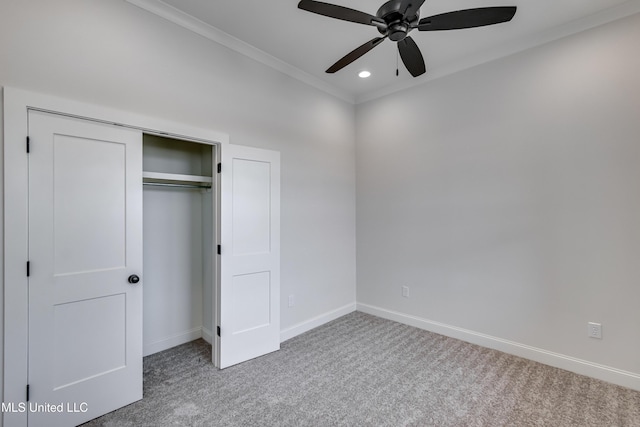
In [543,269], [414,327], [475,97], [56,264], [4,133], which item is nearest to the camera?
[4,133]

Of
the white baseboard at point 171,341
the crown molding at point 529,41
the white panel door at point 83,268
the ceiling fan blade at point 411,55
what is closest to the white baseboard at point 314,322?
the white baseboard at point 171,341

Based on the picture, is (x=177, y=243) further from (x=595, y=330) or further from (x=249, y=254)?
(x=595, y=330)

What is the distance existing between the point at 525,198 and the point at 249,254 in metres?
2.84

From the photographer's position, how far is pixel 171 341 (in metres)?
3.07

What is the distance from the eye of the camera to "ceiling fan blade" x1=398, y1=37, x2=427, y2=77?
6.47ft

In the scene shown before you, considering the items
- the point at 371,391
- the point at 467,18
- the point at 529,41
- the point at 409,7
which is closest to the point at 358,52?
the point at 409,7

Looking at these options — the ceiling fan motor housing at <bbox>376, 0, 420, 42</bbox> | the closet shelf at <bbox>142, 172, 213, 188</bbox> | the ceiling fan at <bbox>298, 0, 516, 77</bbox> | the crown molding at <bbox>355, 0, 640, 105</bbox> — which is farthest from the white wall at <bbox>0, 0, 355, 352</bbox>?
the ceiling fan motor housing at <bbox>376, 0, 420, 42</bbox>

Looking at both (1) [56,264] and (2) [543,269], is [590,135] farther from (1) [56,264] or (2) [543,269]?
(1) [56,264]

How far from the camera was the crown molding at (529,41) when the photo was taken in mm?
2379

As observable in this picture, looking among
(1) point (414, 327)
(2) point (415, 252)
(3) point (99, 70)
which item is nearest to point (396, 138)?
(2) point (415, 252)

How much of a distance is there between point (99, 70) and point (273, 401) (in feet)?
9.20

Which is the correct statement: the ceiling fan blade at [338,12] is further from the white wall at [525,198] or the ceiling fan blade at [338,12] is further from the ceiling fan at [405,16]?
the white wall at [525,198]

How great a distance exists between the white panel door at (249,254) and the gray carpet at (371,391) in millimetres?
217

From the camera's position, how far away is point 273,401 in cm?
219
